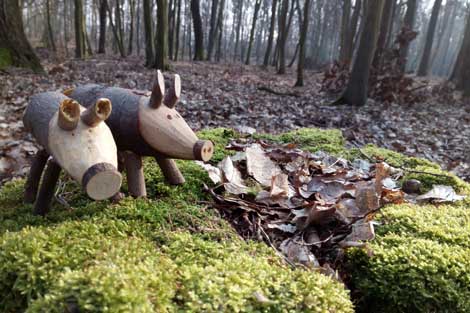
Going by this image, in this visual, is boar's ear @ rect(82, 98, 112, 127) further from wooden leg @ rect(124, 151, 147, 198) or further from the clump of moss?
the clump of moss

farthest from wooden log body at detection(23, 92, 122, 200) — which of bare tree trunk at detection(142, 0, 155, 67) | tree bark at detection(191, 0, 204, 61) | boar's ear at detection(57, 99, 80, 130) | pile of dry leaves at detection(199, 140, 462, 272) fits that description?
tree bark at detection(191, 0, 204, 61)

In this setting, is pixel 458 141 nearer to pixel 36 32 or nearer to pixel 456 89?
pixel 456 89

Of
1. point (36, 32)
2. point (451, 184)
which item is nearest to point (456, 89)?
point (451, 184)

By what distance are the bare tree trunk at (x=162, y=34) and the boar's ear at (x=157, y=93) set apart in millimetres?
8858

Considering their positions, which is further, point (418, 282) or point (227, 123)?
point (227, 123)

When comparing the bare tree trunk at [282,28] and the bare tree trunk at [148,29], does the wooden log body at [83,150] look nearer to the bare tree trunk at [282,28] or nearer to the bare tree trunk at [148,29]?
the bare tree trunk at [148,29]

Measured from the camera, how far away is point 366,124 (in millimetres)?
7363

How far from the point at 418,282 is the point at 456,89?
1442 centimetres

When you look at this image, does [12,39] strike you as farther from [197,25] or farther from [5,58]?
[197,25]

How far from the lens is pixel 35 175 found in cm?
216

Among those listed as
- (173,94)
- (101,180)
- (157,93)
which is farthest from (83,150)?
(173,94)

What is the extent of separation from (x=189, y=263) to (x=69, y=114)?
0.82 m

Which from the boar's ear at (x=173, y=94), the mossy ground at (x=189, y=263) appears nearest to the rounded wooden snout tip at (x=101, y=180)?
the mossy ground at (x=189, y=263)

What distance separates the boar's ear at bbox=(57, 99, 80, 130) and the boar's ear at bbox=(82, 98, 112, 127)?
4 cm
